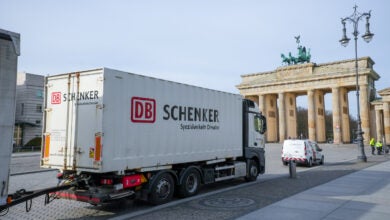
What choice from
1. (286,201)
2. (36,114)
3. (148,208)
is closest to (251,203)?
(286,201)

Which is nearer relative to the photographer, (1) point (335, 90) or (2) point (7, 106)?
(2) point (7, 106)

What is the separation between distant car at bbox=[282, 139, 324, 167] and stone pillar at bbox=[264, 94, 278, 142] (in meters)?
48.8

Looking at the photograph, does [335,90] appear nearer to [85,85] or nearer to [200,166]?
[200,166]

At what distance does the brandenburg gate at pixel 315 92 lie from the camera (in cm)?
5472

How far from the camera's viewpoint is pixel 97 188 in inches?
299

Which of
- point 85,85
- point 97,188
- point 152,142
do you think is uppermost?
point 85,85

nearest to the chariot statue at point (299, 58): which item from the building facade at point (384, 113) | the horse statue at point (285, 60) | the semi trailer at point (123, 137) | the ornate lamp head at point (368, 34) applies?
the horse statue at point (285, 60)

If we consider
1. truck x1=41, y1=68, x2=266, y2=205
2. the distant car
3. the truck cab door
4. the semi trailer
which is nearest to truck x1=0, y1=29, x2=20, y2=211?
the semi trailer

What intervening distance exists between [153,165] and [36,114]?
150ft

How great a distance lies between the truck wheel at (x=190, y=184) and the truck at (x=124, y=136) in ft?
0.10

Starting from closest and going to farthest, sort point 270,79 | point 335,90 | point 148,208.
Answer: point 148,208
point 335,90
point 270,79

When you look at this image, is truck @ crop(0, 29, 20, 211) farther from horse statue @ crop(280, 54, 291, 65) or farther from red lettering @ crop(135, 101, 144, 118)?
horse statue @ crop(280, 54, 291, 65)

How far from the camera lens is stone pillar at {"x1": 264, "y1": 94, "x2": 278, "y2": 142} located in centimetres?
7006

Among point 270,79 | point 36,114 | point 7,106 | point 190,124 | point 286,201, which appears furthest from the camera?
point 270,79
